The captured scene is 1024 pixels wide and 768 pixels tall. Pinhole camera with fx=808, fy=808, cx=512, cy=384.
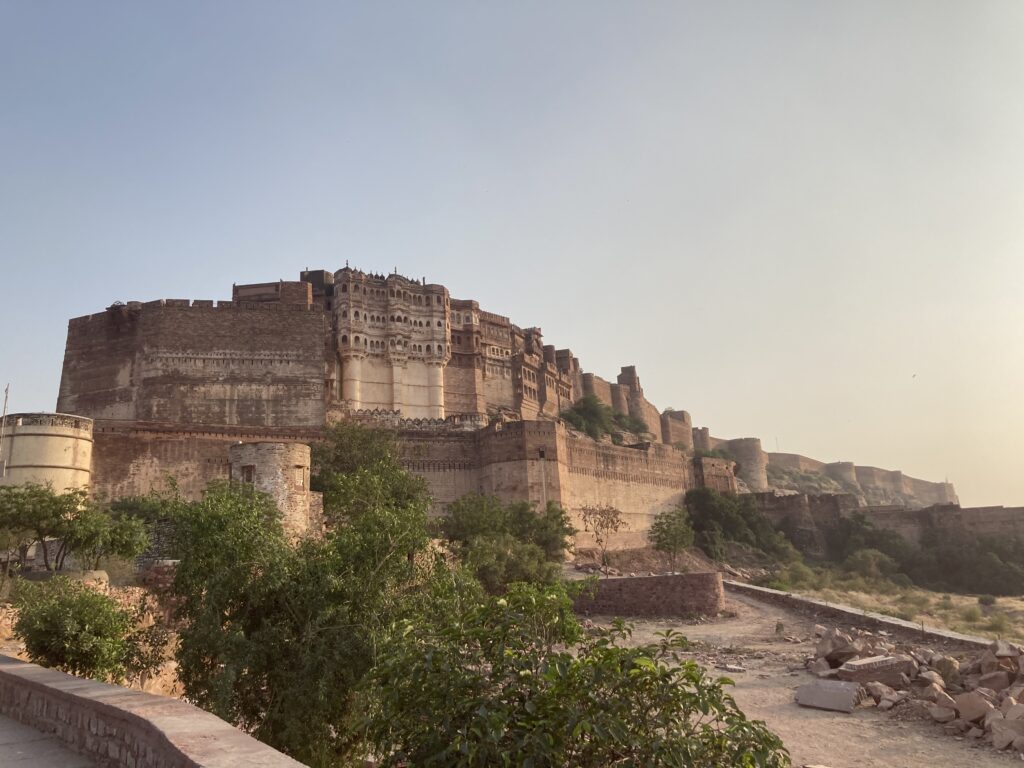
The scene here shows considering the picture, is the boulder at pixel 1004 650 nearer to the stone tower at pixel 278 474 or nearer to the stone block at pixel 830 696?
the stone block at pixel 830 696

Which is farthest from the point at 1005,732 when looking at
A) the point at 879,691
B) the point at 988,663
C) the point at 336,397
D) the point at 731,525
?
the point at 336,397

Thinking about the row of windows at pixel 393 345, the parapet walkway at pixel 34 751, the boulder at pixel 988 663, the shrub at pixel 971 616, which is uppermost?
the row of windows at pixel 393 345

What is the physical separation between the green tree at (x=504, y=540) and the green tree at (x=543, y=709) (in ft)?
36.0

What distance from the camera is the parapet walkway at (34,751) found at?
16.4 ft

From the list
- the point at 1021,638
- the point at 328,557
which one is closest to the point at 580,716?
the point at 328,557

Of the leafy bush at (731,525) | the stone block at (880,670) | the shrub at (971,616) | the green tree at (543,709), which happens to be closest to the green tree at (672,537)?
the leafy bush at (731,525)

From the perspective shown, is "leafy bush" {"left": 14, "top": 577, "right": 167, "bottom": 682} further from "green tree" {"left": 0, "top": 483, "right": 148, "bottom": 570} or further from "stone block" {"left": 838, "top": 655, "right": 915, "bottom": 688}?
"stone block" {"left": 838, "top": 655, "right": 915, "bottom": 688}

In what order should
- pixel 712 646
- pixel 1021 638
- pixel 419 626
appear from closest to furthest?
1. pixel 419 626
2. pixel 712 646
3. pixel 1021 638

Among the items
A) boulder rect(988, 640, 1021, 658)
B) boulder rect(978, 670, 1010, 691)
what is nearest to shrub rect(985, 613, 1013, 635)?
boulder rect(988, 640, 1021, 658)

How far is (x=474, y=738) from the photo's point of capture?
559 centimetres

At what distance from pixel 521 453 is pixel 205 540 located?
26967 millimetres

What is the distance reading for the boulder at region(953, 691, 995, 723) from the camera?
32.6 ft

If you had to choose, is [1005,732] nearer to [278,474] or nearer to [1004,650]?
[1004,650]

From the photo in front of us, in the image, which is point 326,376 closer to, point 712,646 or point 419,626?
point 712,646
